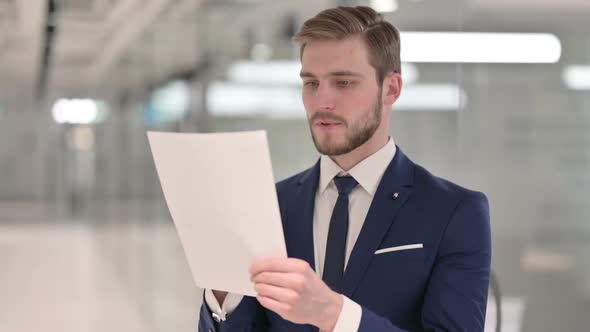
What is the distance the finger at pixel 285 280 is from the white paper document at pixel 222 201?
5cm

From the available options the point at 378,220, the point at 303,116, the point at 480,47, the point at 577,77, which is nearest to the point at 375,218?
the point at 378,220

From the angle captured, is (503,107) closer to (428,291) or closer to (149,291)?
(428,291)

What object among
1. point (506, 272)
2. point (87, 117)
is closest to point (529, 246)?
point (506, 272)

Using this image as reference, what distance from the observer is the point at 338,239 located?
1667 mm

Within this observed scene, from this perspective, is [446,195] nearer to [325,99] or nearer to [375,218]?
[375,218]

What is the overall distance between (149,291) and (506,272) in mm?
A: 4743

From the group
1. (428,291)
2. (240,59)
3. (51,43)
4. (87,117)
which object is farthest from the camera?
(87,117)

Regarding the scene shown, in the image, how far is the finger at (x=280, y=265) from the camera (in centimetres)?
130

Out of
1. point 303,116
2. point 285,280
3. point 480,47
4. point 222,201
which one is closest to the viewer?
point 285,280

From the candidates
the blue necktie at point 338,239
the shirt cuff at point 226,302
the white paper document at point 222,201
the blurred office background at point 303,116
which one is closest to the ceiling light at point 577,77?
the blurred office background at point 303,116

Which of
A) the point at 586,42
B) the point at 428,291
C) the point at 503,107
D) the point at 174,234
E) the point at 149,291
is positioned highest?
the point at 586,42

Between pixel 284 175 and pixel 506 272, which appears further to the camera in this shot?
pixel 284 175

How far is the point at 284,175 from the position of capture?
4.16m

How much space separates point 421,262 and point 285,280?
1.32 feet
